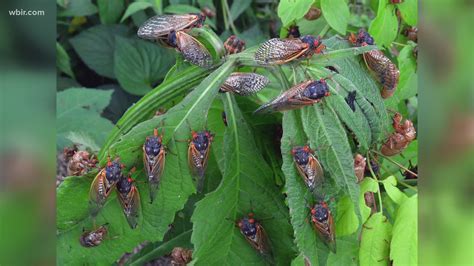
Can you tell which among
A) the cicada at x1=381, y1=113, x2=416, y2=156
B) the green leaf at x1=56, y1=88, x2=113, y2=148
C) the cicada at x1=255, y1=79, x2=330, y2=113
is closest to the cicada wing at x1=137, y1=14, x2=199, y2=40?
the cicada at x1=255, y1=79, x2=330, y2=113

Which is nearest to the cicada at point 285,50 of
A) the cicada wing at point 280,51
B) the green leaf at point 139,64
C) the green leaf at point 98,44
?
the cicada wing at point 280,51

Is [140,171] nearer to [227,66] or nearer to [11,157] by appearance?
[227,66]

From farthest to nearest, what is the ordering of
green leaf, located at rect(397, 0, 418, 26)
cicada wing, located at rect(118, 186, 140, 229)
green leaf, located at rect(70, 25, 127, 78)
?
green leaf, located at rect(70, 25, 127, 78), green leaf, located at rect(397, 0, 418, 26), cicada wing, located at rect(118, 186, 140, 229)

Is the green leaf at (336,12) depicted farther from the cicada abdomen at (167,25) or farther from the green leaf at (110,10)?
the green leaf at (110,10)

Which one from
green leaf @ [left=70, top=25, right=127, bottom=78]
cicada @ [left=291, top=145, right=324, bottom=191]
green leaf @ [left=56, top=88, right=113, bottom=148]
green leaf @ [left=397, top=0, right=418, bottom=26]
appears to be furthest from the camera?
green leaf @ [left=70, top=25, right=127, bottom=78]

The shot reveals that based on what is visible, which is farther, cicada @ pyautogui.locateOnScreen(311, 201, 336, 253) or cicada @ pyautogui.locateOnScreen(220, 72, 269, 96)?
cicada @ pyautogui.locateOnScreen(220, 72, 269, 96)

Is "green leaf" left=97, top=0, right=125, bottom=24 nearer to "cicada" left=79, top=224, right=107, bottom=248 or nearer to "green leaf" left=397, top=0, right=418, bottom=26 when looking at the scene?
"green leaf" left=397, top=0, right=418, bottom=26
